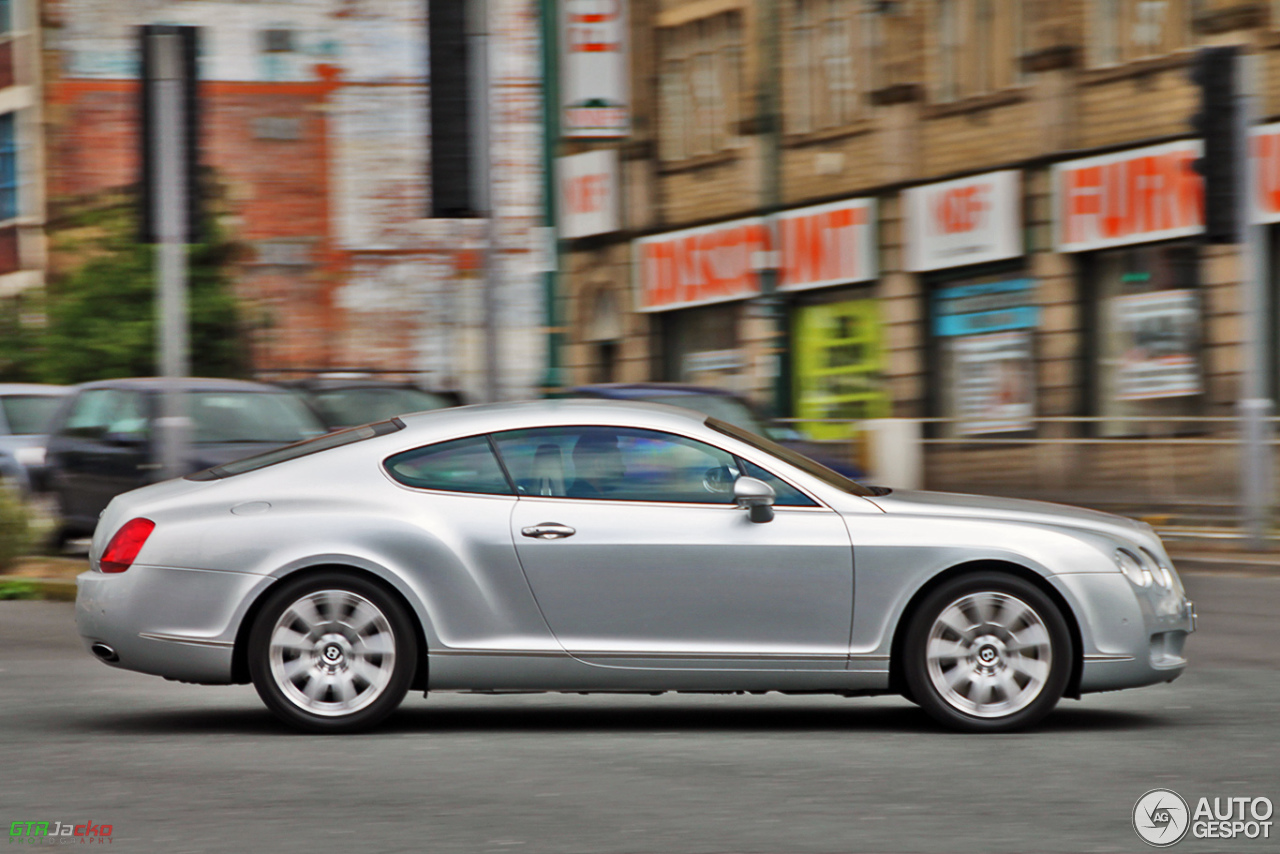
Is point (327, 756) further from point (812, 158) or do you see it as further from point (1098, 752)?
point (812, 158)

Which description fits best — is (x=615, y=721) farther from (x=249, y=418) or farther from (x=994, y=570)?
(x=249, y=418)

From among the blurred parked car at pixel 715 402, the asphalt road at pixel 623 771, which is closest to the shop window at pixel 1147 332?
the blurred parked car at pixel 715 402

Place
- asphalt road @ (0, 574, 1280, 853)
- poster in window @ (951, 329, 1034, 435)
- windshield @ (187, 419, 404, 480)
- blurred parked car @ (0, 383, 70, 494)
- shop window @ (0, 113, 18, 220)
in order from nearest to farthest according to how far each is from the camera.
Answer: asphalt road @ (0, 574, 1280, 853) < windshield @ (187, 419, 404, 480) < blurred parked car @ (0, 383, 70, 494) < poster in window @ (951, 329, 1034, 435) < shop window @ (0, 113, 18, 220)

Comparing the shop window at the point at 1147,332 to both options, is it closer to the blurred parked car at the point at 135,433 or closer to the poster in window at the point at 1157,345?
the poster in window at the point at 1157,345

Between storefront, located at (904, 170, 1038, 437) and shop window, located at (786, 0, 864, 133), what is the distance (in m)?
2.48

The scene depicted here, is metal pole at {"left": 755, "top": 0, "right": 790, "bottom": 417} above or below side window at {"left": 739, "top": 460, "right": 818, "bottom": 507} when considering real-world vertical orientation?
above

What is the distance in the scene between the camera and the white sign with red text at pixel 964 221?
2484 centimetres

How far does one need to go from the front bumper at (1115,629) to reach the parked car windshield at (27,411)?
44.4ft

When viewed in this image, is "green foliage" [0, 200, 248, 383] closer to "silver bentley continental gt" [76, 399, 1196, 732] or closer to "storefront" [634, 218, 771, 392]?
"storefront" [634, 218, 771, 392]

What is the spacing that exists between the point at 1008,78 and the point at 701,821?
21.1 meters

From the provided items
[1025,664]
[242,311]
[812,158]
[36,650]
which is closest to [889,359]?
[812,158]

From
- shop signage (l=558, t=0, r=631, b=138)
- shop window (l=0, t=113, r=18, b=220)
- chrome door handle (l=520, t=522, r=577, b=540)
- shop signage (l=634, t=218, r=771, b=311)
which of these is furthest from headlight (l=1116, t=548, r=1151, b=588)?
shop window (l=0, t=113, r=18, b=220)

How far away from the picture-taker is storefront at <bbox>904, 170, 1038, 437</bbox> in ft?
81.8

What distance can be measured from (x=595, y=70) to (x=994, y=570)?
2418 cm
